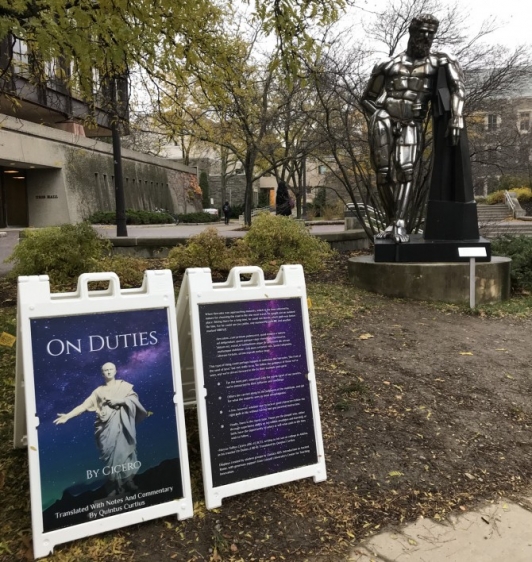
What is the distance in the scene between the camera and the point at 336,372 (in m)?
4.25

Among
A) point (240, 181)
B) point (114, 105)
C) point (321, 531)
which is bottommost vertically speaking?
point (321, 531)

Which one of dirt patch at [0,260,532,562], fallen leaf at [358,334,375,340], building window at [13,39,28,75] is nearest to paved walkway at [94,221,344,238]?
building window at [13,39,28,75]

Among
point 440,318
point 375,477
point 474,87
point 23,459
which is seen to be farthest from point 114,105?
point 474,87

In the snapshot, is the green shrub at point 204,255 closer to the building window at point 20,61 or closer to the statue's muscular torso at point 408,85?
the statue's muscular torso at point 408,85

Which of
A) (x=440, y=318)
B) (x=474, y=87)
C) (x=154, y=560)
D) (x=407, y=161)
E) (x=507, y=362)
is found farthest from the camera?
(x=474, y=87)

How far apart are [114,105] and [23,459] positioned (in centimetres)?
607

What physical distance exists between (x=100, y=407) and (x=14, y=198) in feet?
98.6

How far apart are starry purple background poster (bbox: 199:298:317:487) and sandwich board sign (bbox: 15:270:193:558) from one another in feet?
0.61

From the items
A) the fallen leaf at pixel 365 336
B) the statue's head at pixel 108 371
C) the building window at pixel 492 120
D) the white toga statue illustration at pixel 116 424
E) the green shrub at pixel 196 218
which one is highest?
the building window at pixel 492 120

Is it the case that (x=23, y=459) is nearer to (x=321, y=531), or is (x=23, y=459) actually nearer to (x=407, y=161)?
(x=321, y=531)

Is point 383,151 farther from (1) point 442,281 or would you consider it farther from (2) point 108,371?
(2) point 108,371

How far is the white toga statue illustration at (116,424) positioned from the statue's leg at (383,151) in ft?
19.8

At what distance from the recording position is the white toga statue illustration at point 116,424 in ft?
7.35

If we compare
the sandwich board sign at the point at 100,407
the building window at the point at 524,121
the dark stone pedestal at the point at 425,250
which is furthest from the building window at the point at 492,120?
the building window at the point at 524,121
